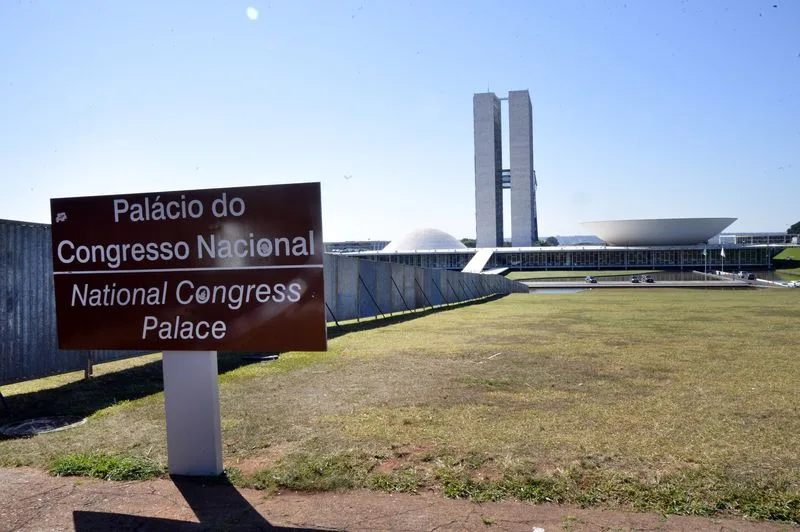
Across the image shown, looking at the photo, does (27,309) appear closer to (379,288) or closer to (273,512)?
(273,512)

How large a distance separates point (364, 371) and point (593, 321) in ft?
44.6

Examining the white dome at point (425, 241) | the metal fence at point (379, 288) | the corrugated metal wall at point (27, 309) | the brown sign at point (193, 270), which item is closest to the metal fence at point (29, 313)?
the corrugated metal wall at point (27, 309)

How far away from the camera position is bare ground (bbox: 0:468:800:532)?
16.1ft

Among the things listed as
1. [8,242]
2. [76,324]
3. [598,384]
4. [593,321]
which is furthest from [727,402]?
[593,321]

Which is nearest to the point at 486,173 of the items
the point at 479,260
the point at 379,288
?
the point at 479,260

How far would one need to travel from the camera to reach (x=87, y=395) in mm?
10125

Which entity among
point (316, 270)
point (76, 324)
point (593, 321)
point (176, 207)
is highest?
point (176, 207)

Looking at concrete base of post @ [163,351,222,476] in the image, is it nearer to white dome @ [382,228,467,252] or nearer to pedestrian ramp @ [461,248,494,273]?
pedestrian ramp @ [461,248,494,273]

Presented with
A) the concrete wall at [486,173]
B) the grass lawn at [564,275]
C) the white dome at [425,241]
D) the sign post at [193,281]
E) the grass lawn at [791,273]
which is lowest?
the grass lawn at [791,273]

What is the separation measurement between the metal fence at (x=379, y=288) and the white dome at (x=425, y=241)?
97721 millimetres

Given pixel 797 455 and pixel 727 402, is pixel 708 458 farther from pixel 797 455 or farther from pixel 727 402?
pixel 727 402

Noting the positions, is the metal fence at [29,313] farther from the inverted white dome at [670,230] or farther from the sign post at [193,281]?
the inverted white dome at [670,230]

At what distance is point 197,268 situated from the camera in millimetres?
6234

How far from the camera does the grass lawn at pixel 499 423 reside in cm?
577
